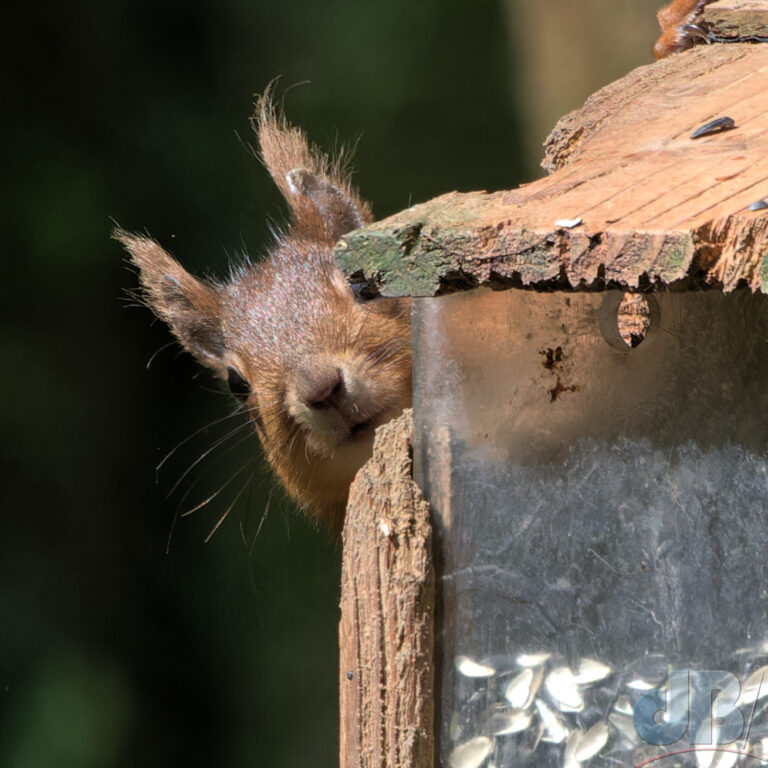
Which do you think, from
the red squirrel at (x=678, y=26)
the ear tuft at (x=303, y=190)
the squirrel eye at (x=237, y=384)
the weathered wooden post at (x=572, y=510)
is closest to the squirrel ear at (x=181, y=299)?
the squirrel eye at (x=237, y=384)

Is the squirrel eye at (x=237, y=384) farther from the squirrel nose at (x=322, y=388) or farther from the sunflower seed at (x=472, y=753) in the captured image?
the sunflower seed at (x=472, y=753)

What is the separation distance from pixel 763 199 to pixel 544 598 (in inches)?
14.4

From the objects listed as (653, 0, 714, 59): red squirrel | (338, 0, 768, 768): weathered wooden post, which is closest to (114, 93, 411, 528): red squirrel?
(653, 0, 714, 59): red squirrel

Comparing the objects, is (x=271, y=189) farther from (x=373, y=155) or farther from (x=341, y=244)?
(x=341, y=244)

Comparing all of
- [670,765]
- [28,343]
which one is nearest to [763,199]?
[670,765]

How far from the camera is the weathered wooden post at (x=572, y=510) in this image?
85 centimetres

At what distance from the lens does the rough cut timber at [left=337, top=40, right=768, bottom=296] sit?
0.70 meters

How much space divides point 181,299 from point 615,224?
56.5 inches

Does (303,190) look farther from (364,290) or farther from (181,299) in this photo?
(364,290)

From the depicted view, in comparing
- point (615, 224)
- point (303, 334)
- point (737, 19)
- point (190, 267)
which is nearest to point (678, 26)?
point (737, 19)

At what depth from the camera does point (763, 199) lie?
0.73 meters

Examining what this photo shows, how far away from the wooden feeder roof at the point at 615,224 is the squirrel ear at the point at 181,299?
115cm

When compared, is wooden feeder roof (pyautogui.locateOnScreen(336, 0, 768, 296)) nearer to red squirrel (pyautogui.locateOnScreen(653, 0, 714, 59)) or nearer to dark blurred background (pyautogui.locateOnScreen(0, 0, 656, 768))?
red squirrel (pyautogui.locateOnScreen(653, 0, 714, 59))

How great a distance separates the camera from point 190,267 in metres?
2.39
